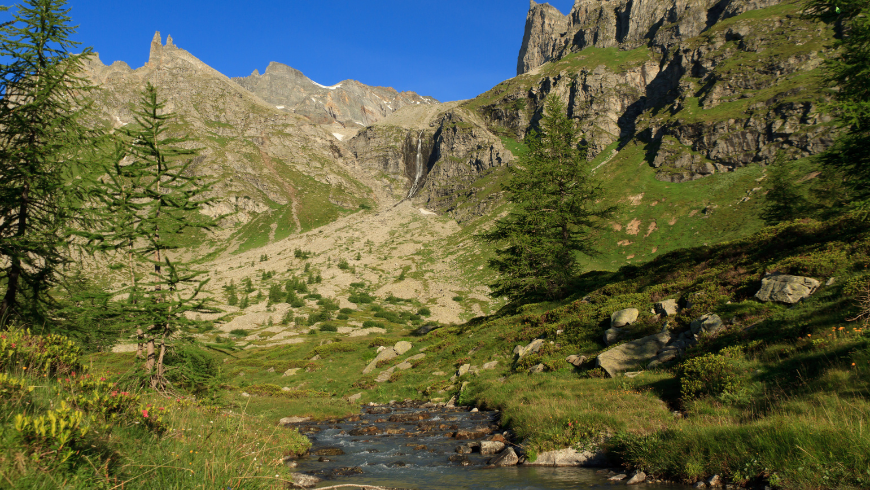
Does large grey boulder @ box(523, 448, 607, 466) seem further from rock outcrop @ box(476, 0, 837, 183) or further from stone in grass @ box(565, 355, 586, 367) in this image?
rock outcrop @ box(476, 0, 837, 183)

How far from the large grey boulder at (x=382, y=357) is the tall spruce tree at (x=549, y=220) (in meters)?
11.7

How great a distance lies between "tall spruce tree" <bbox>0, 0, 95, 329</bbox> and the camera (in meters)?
13.5

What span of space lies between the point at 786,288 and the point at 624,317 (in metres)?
6.97

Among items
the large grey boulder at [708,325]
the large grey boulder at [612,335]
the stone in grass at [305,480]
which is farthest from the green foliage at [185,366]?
the large grey boulder at [708,325]

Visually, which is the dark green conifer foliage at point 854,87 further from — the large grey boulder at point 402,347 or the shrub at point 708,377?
the large grey boulder at point 402,347

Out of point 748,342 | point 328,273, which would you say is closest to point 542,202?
point 748,342

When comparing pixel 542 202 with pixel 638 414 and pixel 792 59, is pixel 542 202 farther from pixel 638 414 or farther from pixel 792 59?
pixel 792 59

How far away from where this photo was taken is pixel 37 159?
13.9 m

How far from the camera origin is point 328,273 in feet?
405

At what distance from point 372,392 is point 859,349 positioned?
25.5 m

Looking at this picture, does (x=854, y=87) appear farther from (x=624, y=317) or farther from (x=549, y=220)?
(x=549, y=220)

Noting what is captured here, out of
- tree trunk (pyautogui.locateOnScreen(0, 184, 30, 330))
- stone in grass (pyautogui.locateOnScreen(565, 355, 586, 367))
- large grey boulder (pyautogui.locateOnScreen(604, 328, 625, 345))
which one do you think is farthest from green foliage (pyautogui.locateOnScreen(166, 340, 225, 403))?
large grey boulder (pyautogui.locateOnScreen(604, 328, 625, 345))

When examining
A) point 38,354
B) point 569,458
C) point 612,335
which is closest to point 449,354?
point 612,335

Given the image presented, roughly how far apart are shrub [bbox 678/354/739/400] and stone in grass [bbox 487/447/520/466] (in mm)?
5469
